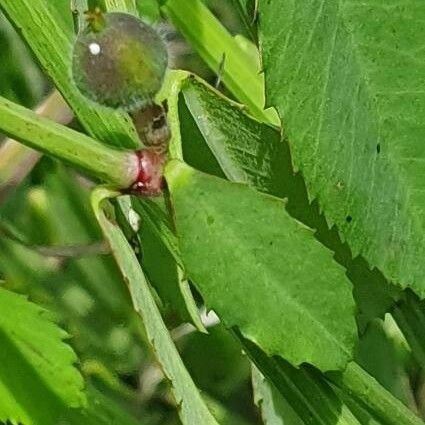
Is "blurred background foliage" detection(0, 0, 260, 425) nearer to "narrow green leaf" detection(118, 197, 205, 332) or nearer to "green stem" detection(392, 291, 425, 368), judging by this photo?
"green stem" detection(392, 291, 425, 368)

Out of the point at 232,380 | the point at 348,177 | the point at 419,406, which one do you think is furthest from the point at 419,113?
the point at 232,380

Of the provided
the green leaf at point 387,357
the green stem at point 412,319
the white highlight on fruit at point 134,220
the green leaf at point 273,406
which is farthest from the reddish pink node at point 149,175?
the green leaf at point 387,357

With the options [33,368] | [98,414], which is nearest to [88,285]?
[98,414]

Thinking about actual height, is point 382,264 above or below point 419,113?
below

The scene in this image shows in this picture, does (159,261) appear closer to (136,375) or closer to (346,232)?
(346,232)

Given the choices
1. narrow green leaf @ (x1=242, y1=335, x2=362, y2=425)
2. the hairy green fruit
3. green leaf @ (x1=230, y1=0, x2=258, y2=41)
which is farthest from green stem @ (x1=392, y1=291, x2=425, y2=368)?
the hairy green fruit

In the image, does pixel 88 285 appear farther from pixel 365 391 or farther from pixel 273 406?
pixel 365 391
